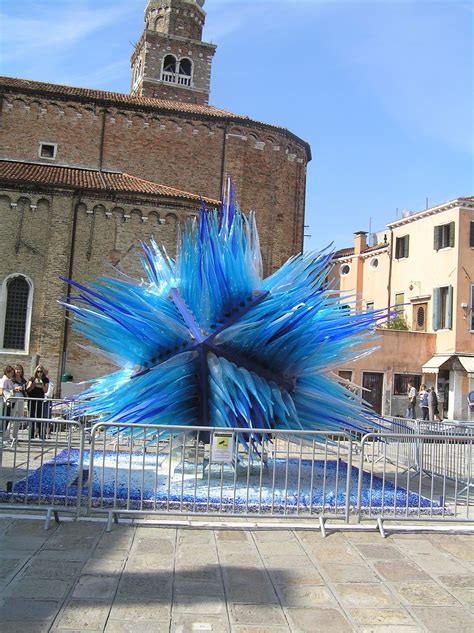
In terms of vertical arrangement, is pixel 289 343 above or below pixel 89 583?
above

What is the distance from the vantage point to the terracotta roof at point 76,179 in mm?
21344

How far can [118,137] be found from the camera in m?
26.3

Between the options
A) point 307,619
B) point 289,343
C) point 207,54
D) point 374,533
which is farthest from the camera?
point 207,54

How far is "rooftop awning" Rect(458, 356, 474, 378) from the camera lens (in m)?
25.7

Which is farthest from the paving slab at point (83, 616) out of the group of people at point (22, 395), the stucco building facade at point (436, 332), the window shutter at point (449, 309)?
the window shutter at point (449, 309)

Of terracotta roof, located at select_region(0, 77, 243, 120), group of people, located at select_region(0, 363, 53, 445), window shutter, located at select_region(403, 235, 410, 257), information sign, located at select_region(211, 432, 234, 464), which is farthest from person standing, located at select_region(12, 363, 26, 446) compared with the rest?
window shutter, located at select_region(403, 235, 410, 257)

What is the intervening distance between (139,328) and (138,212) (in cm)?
1459

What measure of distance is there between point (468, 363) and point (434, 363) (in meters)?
1.49

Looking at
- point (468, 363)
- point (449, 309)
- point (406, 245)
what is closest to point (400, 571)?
point (468, 363)

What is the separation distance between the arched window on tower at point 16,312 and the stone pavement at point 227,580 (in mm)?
16228

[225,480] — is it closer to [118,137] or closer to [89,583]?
[89,583]

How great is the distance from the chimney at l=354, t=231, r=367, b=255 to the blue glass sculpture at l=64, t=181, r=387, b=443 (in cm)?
2842

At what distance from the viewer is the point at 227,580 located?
464 cm

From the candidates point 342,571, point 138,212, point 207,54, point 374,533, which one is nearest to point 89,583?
point 342,571
